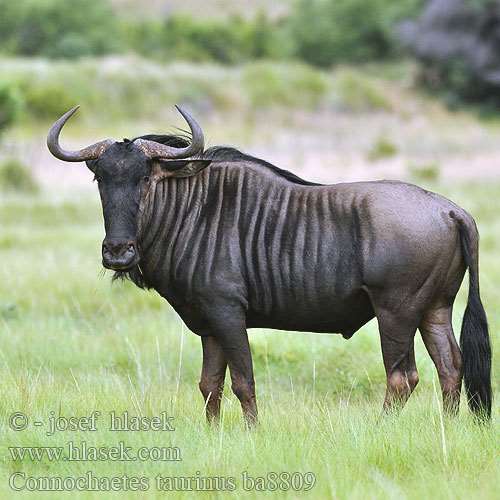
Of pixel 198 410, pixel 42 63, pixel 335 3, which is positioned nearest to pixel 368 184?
pixel 198 410

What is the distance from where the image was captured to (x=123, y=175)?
16.7 feet

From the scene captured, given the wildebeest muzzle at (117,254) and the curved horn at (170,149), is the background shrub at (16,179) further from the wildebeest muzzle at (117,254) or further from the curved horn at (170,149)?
the wildebeest muzzle at (117,254)

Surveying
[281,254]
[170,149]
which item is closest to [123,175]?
[170,149]

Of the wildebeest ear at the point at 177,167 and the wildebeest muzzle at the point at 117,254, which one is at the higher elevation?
the wildebeest ear at the point at 177,167

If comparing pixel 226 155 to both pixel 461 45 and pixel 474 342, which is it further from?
pixel 461 45

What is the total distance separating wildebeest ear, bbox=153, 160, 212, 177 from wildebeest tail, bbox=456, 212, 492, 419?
146cm

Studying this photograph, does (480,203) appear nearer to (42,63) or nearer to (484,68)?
(42,63)

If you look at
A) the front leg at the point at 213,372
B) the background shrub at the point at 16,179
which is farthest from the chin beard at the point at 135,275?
the background shrub at the point at 16,179

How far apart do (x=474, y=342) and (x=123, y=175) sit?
218 centimetres

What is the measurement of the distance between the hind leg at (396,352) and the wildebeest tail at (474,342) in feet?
1.07

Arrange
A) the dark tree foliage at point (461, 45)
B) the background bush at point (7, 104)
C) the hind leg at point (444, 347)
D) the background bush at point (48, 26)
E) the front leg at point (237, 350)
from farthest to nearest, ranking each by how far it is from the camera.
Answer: the background bush at point (48, 26)
the dark tree foliage at point (461, 45)
the background bush at point (7, 104)
the hind leg at point (444, 347)
the front leg at point (237, 350)

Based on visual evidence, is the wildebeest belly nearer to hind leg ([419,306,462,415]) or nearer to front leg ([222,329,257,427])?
front leg ([222,329,257,427])

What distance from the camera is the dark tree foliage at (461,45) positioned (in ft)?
142

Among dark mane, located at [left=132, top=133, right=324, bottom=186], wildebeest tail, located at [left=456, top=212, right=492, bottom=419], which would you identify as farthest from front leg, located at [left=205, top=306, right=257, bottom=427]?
wildebeest tail, located at [left=456, top=212, right=492, bottom=419]
